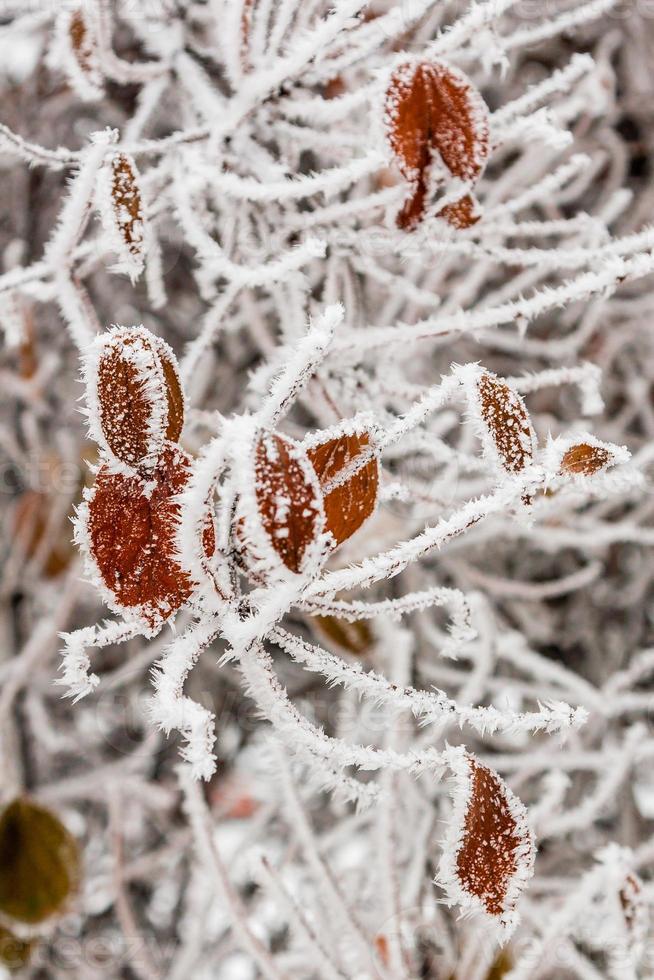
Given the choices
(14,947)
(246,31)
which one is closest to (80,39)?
(246,31)

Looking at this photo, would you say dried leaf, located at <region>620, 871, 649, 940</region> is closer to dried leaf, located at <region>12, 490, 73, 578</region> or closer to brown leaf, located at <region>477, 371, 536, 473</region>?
brown leaf, located at <region>477, 371, 536, 473</region>

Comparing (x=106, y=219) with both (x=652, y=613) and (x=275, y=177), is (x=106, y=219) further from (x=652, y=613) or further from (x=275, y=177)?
(x=652, y=613)

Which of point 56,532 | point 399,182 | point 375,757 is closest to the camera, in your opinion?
point 375,757

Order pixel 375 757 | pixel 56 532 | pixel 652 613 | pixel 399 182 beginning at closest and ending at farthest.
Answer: pixel 375 757 → pixel 399 182 → pixel 56 532 → pixel 652 613

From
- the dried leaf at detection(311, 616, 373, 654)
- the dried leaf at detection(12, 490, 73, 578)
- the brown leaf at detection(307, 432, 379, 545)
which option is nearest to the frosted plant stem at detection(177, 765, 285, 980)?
the dried leaf at detection(311, 616, 373, 654)

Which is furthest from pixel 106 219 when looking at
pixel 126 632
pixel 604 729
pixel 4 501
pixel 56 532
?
pixel 604 729

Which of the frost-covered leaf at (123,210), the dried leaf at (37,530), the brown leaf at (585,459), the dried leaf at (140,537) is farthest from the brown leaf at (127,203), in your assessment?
the dried leaf at (37,530)

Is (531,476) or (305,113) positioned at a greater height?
(305,113)

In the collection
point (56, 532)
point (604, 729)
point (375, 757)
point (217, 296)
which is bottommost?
point (604, 729)
